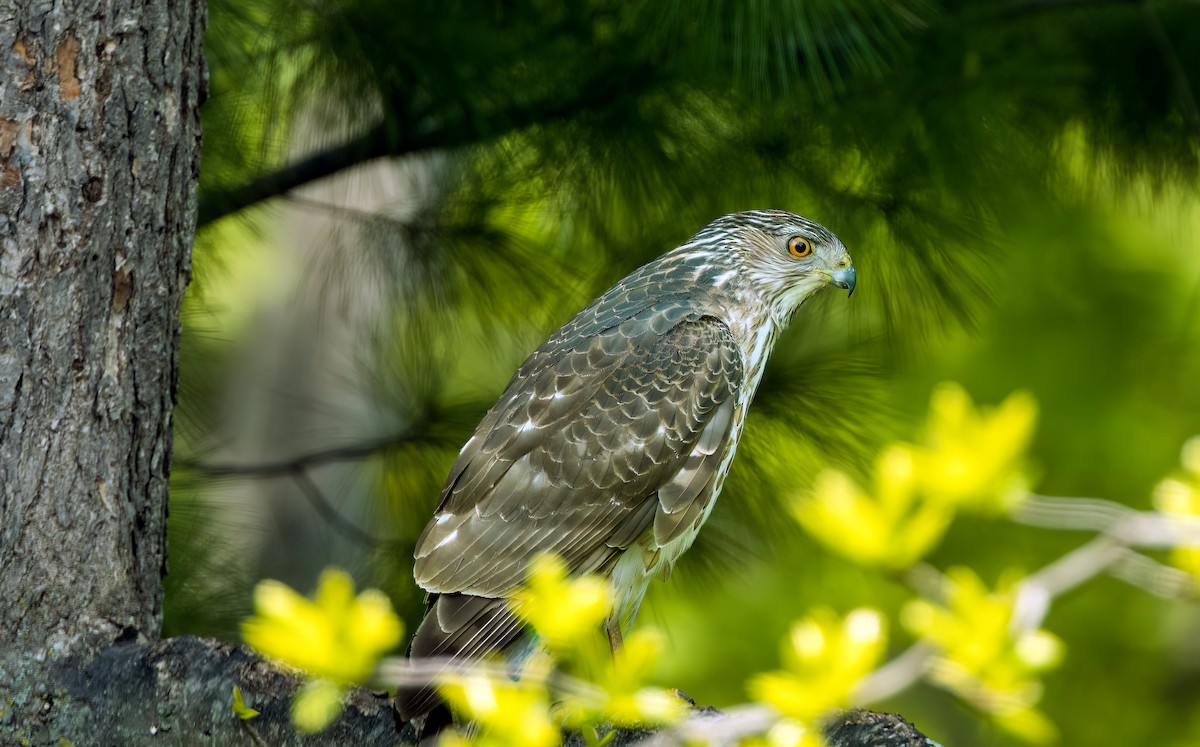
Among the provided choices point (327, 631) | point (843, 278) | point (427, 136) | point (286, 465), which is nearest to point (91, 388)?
point (286, 465)

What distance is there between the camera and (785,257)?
133 inches

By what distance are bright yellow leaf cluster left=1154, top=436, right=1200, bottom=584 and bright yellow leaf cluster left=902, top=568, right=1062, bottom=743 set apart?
13 centimetres

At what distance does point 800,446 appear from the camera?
4.08 m

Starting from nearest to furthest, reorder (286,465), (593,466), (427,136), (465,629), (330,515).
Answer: (465,629), (593,466), (427,136), (286,465), (330,515)

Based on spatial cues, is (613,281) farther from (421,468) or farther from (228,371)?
(228,371)

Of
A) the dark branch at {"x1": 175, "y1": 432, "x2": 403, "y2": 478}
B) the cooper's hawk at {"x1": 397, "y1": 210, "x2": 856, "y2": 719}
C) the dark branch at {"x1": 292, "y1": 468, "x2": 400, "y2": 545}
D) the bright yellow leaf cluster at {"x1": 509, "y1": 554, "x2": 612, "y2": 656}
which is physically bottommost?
the dark branch at {"x1": 292, "y1": 468, "x2": 400, "y2": 545}

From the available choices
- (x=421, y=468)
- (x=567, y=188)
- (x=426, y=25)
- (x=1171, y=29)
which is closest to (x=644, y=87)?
(x=567, y=188)

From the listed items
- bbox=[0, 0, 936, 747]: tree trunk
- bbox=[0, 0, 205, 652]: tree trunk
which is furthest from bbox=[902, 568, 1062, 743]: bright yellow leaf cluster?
bbox=[0, 0, 205, 652]: tree trunk

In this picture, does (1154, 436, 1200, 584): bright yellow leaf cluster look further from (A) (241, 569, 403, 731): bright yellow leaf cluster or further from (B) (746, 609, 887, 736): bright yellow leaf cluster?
(A) (241, 569, 403, 731): bright yellow leaf cluster

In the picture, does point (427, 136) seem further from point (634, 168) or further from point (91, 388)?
point (91, 388)

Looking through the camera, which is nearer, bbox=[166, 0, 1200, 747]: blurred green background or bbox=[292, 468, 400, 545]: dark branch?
bbox=[166, 0, 1200, 747]: blurred green background

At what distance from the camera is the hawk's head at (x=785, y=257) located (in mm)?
3354

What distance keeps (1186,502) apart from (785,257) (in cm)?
236

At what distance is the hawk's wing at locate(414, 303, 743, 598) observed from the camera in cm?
287
